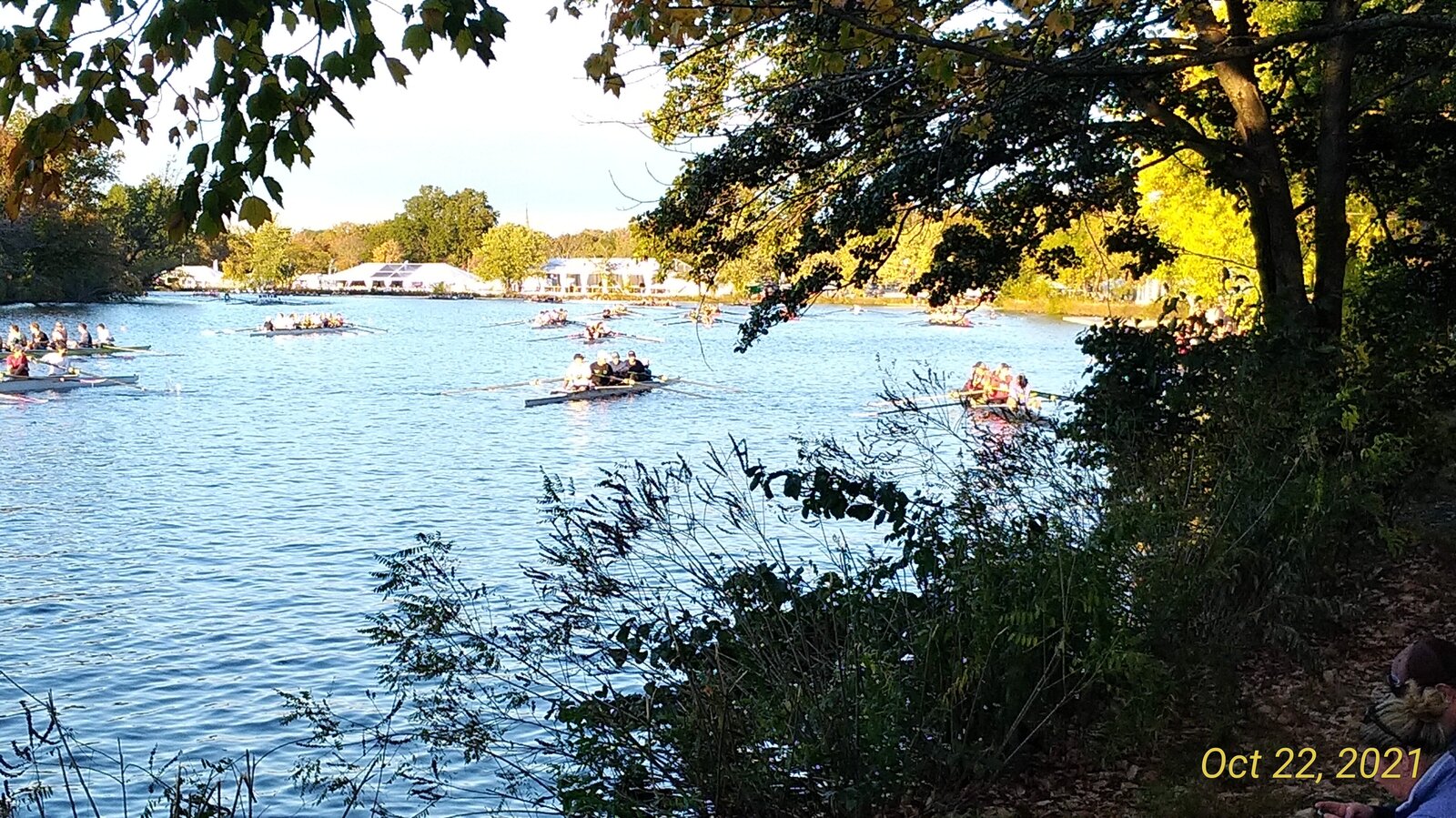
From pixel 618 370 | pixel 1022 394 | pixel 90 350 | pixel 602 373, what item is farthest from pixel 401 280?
pixel 1022 394

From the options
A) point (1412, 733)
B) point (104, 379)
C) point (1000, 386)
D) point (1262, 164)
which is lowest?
point (104, 379)

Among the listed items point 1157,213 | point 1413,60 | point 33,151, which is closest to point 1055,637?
point 33,151

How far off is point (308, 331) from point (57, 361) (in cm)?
3554

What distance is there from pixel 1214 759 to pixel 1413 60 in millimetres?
8476

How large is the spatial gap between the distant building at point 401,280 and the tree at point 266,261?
1508 centimetres

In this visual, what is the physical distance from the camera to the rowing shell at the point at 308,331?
71125 millimetres

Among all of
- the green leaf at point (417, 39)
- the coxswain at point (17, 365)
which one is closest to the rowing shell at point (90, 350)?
the coxswain at point (17, 365)

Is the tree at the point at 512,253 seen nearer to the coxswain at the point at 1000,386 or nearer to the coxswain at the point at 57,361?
the coxswain at the point at 57,361

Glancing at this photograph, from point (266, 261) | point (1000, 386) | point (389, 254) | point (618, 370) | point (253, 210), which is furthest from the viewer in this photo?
point (389, 254)

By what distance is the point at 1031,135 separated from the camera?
982 cm

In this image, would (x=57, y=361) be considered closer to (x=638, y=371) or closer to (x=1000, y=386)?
(x=638, y=371)

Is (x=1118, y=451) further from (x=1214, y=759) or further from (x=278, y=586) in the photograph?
(x=278, y=586)

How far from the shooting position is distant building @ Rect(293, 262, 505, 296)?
179000mm

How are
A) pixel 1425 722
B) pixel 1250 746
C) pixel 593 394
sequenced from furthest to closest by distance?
pixel 593 394, pixel 1250 746, pixel 1425 722
